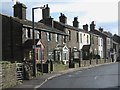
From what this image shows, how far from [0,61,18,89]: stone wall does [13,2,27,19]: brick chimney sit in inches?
974

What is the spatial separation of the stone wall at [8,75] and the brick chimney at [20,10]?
24.7m

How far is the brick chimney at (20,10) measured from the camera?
49.6 meters

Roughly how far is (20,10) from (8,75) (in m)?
27.2

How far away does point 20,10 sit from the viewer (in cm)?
5006

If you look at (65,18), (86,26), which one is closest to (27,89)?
(65,18)

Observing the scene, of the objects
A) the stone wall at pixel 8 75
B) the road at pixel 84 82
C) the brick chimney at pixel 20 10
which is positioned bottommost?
the road at pixel 84 82

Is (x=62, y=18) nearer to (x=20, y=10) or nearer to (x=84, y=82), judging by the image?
(x=20, y=10)

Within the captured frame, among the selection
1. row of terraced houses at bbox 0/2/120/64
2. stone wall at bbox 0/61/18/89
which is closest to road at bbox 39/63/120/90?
stone wall at bbox 0/61/18/89

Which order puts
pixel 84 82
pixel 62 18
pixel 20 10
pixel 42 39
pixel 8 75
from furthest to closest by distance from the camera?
1. pixel 62 18
2. pixel 42 39
3. pixel 20 10
4. pixel 84 82
5. pixel 8 75

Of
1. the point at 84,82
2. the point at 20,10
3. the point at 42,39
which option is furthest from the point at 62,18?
the point at 84,82

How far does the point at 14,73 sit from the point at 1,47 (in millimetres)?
22671

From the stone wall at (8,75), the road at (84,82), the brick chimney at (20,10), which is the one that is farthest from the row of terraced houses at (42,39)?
the stone wall at (8,75)

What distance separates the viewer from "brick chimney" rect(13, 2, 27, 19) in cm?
4956

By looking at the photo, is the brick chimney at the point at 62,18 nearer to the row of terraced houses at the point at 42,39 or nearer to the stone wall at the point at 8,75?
the row of terraced houses at the point at 42,39
